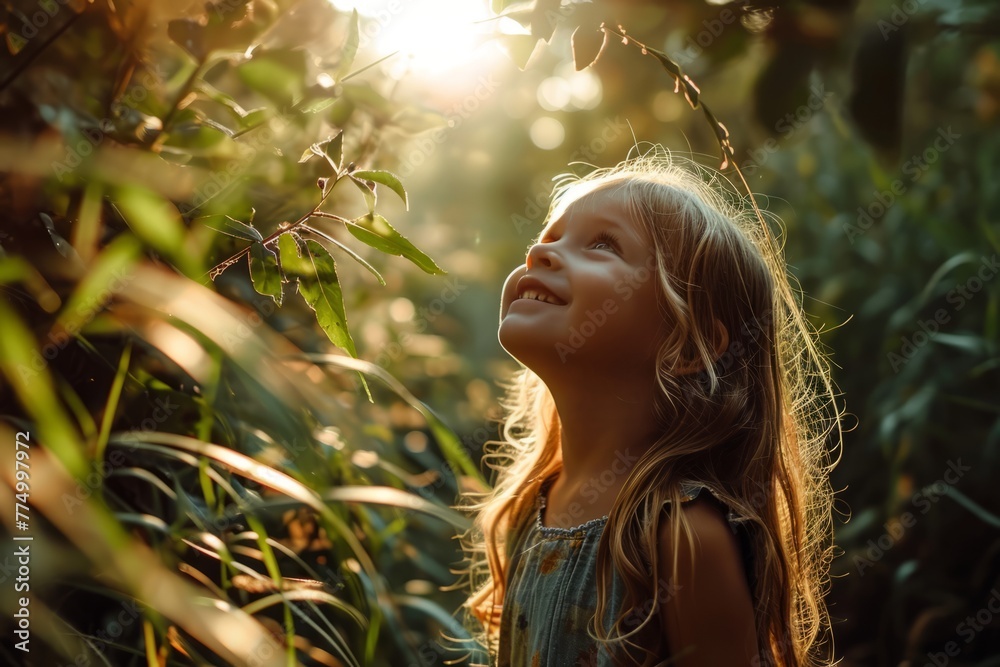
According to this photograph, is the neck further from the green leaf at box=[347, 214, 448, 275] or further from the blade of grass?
the blade of grass

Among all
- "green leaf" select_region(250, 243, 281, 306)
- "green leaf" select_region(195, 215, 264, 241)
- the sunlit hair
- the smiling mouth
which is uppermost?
"green leaf" select_region(195, 215, 264, 241)

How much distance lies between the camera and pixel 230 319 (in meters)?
0.67

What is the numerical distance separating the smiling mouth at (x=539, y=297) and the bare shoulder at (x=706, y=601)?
238 millimetres

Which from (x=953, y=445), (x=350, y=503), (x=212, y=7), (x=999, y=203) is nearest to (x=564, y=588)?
(x=350, y=503)

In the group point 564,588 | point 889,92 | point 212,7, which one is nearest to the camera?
point 889,92

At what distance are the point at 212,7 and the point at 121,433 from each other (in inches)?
15.8

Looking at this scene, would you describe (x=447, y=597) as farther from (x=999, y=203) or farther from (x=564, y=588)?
(x=999, y=203)

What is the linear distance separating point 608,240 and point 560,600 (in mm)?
366

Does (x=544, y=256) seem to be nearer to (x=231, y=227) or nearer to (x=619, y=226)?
(x=619, y=226)

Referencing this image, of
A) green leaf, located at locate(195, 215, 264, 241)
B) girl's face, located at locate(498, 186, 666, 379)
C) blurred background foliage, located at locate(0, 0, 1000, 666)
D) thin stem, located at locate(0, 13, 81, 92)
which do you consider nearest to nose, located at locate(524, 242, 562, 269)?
girl's face, located at locate(498, 186, 666, 379)

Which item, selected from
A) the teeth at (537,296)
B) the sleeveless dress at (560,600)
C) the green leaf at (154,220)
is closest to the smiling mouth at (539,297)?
the teeth at (537,296)

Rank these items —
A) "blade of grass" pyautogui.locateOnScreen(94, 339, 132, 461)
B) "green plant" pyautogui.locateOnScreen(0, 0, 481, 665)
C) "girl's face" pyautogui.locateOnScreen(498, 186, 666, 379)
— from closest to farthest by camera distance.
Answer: "green plant" pyautogui.locateOnScreen(0, 0, 481, 665) → "blade of grass" pyautogui.locateOnScreen(94, 339, 132, 461) → "girl's face" pyautogui.locateOnScreen(498, 186, 666, 379)

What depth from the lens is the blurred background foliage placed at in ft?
2.16

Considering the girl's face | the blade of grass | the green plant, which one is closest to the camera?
the green plant
